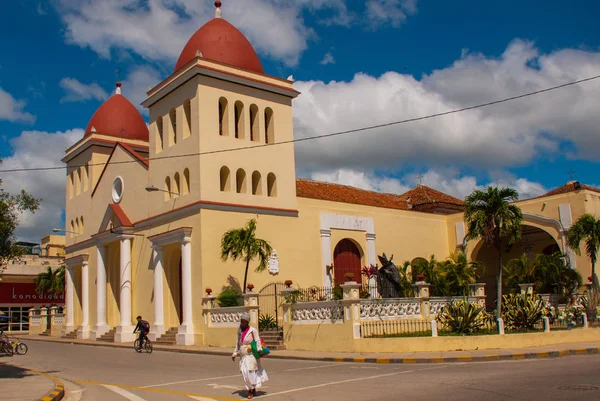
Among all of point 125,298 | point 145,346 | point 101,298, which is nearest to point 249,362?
point 145,346

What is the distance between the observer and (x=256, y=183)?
2859 cm

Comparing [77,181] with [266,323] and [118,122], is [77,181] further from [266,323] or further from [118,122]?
[266,323]

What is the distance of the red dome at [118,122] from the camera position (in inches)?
1467

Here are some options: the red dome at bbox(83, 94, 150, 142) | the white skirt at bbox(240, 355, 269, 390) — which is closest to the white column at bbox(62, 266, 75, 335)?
the red dome at bbox(83, 94, 150, 142)

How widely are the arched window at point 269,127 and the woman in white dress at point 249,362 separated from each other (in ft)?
62.0

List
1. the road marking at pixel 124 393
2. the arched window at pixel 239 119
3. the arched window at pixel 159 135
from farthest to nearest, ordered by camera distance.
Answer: the arched window at pixel 159 135 < the arched window at pixel 239 119 < the road marking at pixel 124 393

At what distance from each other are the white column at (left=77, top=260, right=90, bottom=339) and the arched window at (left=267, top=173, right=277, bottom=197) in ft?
44.9

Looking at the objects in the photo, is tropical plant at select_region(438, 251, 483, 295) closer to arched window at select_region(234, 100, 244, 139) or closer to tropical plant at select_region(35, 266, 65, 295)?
arched window at select_region(234, 100, 244, 139)

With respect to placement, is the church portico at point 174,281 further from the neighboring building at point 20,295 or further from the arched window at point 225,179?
the neighboring building at point 20,295

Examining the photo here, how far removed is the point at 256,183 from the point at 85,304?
14.1m

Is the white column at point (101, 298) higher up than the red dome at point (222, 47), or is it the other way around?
the red dome at point (222, 47)

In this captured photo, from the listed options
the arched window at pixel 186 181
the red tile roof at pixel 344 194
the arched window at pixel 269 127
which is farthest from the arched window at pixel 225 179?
the red tile roof at pixel 344 194

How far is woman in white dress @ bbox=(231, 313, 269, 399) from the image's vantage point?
35.4ft

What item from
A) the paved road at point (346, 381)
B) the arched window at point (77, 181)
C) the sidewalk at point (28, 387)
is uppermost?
the arched window at point (77, 181)
